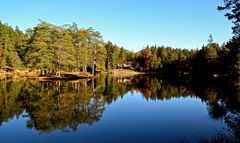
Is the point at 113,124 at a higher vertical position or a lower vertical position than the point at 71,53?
lower

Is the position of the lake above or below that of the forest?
below

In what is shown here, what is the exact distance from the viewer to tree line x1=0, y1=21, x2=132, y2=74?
66.3 m

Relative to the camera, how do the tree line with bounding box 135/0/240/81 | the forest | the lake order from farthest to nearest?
the forest → the tree line with bounding box 135/0/240/81 → the lake

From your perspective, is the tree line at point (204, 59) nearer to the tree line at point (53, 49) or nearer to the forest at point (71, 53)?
the forest at point (71, 53)

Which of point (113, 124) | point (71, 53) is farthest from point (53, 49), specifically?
point (113, 124)

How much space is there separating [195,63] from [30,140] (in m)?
104

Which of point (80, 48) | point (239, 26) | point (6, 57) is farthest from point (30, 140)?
point (6, 57)

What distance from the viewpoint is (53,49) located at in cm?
6769

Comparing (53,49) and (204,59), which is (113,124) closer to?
(53,49)

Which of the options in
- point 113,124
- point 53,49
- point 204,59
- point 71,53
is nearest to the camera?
point 113,124

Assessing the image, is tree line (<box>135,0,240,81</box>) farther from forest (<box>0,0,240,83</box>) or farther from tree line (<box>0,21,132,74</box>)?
tree line (<box>0,21,132,74</box>)

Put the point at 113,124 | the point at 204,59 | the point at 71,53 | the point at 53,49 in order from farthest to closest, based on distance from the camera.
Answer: the point at 204,59, the point at 71,53, the point at 53,49, the point at 113,124

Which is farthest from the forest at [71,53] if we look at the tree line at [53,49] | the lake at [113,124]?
the lake at [113,124]

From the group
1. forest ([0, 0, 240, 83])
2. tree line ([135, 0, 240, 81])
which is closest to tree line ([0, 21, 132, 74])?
forest ([0, 0, 240, 83])
